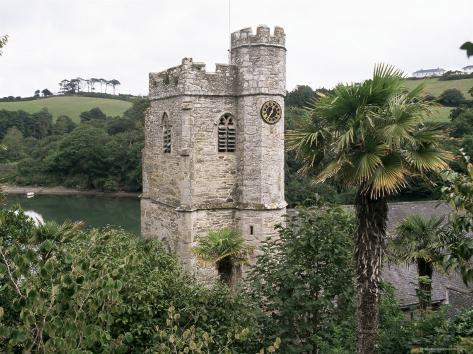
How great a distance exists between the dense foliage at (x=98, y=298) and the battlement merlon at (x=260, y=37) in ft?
30.5

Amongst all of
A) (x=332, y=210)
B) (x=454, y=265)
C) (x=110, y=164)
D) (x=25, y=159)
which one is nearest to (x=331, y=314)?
(x=332, y=210)

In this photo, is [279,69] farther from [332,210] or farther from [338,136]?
[338,136]

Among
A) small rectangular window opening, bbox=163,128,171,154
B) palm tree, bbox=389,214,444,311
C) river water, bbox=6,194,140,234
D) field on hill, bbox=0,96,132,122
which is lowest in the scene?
river water, bbox=6,194,140,234

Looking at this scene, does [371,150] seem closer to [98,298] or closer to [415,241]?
[98,298]

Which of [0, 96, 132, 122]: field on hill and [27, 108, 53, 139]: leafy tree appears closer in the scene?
[27, 108, 53, 139]: leafy tree

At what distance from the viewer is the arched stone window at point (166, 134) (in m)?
22.0

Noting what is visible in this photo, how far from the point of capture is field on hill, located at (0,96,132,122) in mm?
106438

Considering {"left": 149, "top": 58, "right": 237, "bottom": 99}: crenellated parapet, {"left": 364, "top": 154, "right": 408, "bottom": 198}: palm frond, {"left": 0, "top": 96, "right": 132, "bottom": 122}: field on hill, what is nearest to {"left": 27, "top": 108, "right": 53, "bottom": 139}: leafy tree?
{"left": 0, "top": 96, "right": 132, "bottom": 122}: field on hill

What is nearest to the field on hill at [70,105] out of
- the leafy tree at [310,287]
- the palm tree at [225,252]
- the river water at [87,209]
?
the river water at [87,209]

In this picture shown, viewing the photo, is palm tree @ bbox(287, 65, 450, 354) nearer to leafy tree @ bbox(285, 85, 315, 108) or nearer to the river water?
the river water

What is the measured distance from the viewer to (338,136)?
930cm

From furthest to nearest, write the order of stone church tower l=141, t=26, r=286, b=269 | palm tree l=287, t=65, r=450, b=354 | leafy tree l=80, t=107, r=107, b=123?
leafy tree l=80, t=107, r=107, b=123 < stone church tower l=141, t=26, r=286, b=269 < palm tree l=287, t=65, r=450, b=354

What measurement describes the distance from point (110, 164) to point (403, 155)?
60156 mm

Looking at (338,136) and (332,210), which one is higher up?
(338,136)
